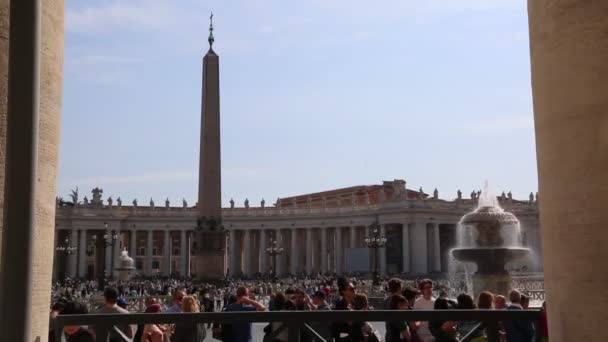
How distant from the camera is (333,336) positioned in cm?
849

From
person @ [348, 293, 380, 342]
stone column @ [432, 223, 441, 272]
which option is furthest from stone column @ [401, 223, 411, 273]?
person @ [348, 293, 380, 342]

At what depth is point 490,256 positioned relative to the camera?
2028 centimetres

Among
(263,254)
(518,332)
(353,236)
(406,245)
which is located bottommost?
(518,332)

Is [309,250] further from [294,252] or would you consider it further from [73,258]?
[73,258]

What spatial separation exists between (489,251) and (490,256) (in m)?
0.15

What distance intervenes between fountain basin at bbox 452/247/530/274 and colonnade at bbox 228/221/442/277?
72.4m

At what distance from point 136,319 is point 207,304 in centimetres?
1440

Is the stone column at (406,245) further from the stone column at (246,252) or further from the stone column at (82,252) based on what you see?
the stone column at (82,252)

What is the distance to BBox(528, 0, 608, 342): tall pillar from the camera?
14.9ft

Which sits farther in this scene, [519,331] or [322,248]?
[322,248]

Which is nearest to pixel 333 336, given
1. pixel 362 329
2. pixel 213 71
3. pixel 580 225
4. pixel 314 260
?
pixel 362 329

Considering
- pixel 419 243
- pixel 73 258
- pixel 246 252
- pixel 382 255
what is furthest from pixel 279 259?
pixel 73 258

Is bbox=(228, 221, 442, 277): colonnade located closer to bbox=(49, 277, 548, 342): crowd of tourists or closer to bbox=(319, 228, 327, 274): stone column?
bbox=(319, 228, 327, 274): stone column

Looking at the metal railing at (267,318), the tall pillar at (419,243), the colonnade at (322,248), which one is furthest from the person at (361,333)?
the tall pillar at (419,243)
